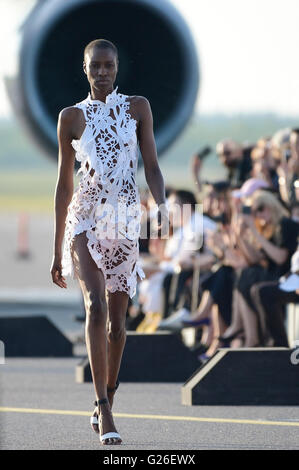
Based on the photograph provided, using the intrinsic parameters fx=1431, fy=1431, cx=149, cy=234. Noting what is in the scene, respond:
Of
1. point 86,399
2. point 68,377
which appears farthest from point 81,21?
point 86,399

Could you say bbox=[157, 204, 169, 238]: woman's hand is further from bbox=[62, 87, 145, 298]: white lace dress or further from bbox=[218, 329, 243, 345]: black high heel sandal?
bbox=[218, 329, 243, 345]: black high heel sandal

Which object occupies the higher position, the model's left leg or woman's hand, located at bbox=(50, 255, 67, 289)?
woman's hand, located at bbox=(50, 255, 67, 289)

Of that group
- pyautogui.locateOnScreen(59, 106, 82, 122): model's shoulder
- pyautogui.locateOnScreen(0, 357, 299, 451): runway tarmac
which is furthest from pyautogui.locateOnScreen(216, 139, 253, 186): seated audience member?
pyautogui.locateOnScreen(59, 106, 82, 122): model's shoulder

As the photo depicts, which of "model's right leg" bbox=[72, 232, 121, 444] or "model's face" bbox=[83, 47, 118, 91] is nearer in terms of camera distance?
"model's right leg" bbox=[72, 232, 121, 444]

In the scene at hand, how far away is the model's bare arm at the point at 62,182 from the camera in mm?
6305

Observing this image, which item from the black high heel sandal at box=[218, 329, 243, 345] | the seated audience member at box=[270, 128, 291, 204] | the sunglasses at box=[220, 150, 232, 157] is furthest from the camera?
the sunglasses at box=[220, 150, 232, 157]

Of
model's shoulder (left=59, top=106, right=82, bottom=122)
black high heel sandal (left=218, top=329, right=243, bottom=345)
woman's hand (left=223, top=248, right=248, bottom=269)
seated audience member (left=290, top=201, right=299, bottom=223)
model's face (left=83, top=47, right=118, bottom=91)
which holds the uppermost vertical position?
model's face (left=83, top=47, right=118, bottom=91)

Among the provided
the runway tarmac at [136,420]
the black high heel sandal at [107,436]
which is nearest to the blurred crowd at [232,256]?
the runway tarmac at [136,420]

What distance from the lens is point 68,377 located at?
31.6 ft

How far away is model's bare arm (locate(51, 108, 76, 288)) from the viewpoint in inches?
248

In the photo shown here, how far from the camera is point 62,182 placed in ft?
20.9

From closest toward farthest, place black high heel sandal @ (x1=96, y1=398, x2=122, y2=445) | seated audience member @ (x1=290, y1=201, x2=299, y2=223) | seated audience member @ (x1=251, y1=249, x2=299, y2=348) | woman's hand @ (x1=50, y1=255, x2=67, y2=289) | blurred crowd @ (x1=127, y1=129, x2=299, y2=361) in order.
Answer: black high heel sandal @ (x1=96, y1=398, x2=122, y2=445), woman's hand @ (x1=50, y1=255, x2=67, y2=289), seated audience member @ (x1=251, y1=249, x2=299, y2=348), blurred crowd @ (x1=127, y1=129, x2=299, y2=361), seated audience member @ (x1=290, y1=201, x2=299, y2=223)

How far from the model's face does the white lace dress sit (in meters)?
A: 0.06

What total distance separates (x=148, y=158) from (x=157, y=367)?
10.6 ft
